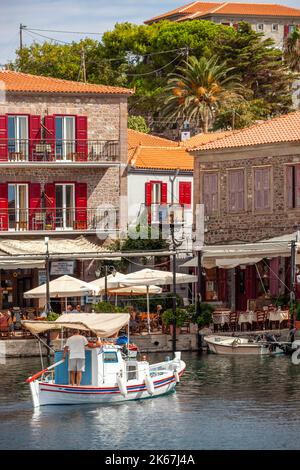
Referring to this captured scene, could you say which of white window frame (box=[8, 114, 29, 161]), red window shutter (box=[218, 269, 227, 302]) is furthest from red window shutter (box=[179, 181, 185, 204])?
white window frame (box=[8, 114, 29, 161])

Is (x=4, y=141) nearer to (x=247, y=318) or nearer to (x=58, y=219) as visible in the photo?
(x=58, y=219)

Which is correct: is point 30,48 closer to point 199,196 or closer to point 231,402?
point 199,196

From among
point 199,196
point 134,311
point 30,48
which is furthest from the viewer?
point 30,48

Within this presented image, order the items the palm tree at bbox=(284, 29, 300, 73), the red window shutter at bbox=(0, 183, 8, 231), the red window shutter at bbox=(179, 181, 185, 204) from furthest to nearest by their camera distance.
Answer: the palm tree at bbox=(284, 29, 300, 73) → the red window shutter at bbox=(179, 181, 185, 204) → the red window shutter at bbox=(0, 183, 8, 231)

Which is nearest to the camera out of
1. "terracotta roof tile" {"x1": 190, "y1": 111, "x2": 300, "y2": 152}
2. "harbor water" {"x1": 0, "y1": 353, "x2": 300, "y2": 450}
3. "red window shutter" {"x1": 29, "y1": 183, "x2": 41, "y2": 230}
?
"harbor water" {"x1": 0, "y1": 353, "x2": 300, "y2": 450}

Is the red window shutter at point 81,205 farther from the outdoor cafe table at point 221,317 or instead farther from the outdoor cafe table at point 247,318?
the outdoor cafe table at point 247,318

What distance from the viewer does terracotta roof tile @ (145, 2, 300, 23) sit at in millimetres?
131500

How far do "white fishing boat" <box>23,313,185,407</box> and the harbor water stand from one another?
298 millimetres

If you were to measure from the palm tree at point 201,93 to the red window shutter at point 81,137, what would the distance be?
2146 centimetres

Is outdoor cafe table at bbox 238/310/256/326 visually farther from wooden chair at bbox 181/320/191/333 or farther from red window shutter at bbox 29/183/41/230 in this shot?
red window shutter at bbox 29/183/41/230

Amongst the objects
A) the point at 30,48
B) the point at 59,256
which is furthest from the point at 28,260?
the point at 30,48

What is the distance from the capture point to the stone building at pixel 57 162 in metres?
70.6

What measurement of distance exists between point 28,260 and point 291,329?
13.6 meters

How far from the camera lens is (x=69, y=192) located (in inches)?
2840
